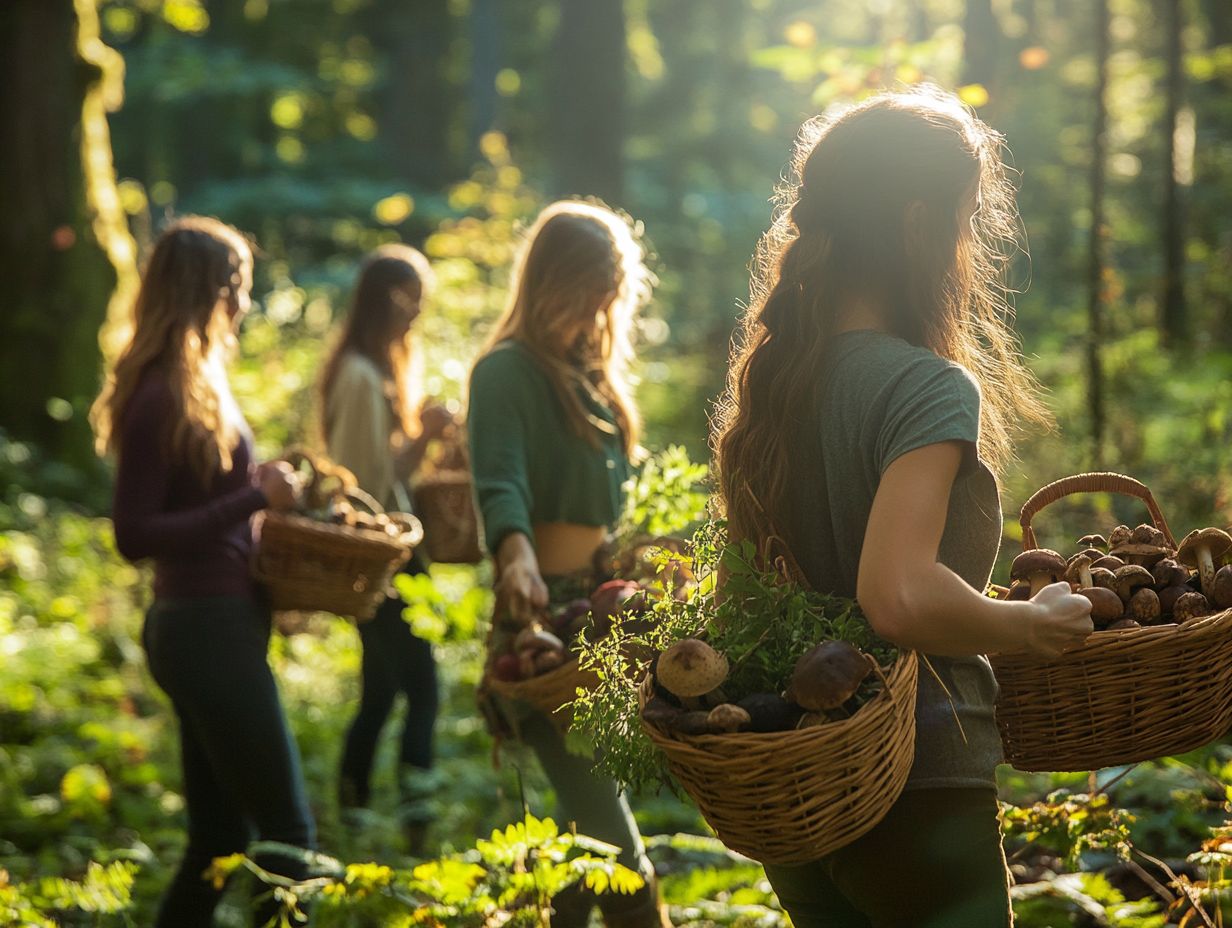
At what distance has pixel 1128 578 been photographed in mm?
2461

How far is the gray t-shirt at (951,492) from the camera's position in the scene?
2.11 metres

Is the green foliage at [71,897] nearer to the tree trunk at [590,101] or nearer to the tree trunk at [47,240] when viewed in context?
the tree trunk at [47,240]

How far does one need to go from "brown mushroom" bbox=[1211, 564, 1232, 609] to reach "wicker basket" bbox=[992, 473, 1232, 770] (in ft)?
0.29

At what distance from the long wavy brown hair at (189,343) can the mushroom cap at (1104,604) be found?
99.8 inches

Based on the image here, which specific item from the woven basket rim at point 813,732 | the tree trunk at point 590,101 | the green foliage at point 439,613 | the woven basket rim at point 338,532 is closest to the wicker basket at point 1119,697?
A: the woven basket rim at point 813,732

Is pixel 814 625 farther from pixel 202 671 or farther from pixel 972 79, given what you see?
pixel 972 79

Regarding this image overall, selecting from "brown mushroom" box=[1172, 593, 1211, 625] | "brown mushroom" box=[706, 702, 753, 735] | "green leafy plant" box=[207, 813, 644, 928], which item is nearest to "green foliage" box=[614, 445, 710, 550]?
"green leafy plant" box=[207, 813, 644, 928]

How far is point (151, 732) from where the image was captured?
23.4 feet

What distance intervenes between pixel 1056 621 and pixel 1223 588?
1.72 feet

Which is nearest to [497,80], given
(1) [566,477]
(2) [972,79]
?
(2) [972,79]

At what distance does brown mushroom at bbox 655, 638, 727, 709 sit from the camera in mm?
2107

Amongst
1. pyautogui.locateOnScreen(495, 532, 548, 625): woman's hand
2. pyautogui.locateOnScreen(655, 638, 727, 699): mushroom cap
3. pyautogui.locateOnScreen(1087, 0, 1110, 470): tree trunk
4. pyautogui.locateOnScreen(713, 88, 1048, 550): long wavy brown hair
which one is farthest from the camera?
pyautogui.locateOnScreen(1087, 0, 1110, 470): tree trunk

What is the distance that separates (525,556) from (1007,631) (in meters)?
1.64

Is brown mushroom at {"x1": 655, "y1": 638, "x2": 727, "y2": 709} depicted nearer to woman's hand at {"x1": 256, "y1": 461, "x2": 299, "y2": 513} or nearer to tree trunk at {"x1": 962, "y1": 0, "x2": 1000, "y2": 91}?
woman's hand at {"x1": 256, "y1": 461, "x2": 299, "y2": 513}
